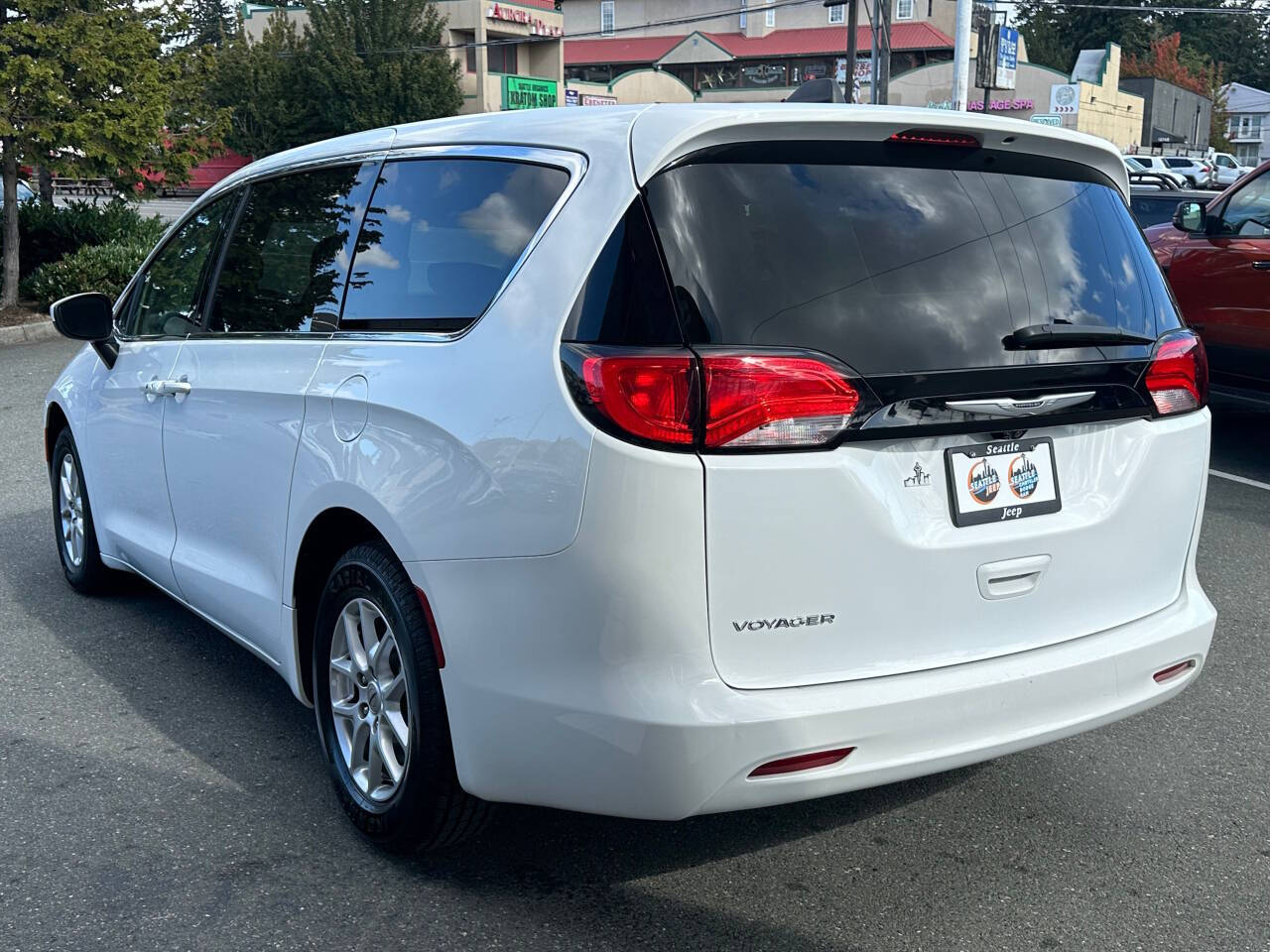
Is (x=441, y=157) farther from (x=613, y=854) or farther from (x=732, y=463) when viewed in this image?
(x=613, y=854)

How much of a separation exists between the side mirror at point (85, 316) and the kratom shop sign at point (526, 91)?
53547 mm

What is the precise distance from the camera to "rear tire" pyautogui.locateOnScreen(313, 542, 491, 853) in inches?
122

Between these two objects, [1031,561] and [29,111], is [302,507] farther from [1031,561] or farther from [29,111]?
[29,111]

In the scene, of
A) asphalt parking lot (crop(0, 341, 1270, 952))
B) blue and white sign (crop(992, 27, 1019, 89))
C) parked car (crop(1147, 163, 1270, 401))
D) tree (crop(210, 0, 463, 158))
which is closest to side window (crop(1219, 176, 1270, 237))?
parked car (crop(1147, 163, 1270, 401))

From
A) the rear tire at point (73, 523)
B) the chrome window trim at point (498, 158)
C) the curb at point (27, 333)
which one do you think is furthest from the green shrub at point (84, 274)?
the chrome window trim at point (498, 158)

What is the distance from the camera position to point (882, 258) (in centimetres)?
290

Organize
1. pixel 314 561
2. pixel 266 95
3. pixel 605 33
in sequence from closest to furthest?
pixel 314 561 < pixel 266 95 < pixel 605 33

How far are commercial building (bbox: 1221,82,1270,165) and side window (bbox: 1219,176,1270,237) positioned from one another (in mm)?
116426

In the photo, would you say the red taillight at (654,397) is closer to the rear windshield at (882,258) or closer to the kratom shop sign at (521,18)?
the rear windshield at (882,258)

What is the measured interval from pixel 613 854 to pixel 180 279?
8.53 feet

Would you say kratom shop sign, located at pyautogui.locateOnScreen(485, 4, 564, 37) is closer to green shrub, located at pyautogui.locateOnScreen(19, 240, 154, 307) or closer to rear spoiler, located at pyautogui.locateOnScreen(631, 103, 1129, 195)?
green shrub, located at pyautogui.locateOnScreen(19, 240, 154, 307)

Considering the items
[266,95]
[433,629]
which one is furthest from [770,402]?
[266,95]

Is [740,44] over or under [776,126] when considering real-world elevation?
under

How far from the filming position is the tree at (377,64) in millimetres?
55156
